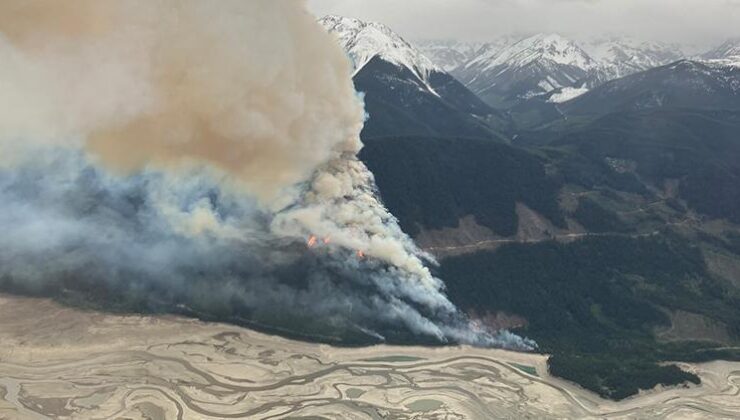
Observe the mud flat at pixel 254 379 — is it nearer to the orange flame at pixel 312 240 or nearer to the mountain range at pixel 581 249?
the mountain range at pixel 581 249

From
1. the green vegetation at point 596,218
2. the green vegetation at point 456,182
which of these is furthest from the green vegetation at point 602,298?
the green vegetation at point 456,182

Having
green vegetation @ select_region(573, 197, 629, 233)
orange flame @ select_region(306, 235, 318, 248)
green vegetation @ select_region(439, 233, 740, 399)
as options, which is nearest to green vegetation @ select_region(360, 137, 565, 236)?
green vegetation @ select_region(573, 197, 629, 233)

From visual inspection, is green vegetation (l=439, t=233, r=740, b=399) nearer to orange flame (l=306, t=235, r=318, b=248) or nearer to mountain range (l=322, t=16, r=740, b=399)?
mountain range (l=322, t=16, r=740, b=399)

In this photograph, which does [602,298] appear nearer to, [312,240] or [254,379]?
[312,240]

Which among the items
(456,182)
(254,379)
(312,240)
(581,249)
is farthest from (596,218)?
(254,379)

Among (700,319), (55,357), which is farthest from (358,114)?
(700,319)

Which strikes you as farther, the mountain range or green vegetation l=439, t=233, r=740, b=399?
the mountain range

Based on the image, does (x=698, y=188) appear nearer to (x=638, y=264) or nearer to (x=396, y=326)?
(x=638, y=264)
